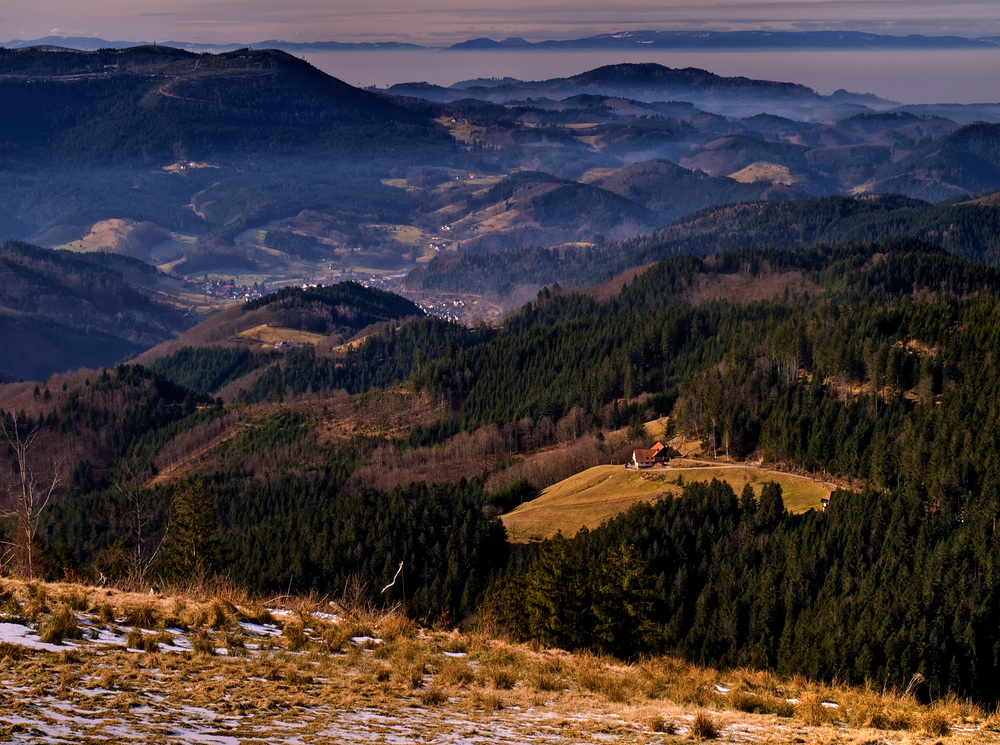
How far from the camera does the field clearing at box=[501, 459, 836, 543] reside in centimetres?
11894

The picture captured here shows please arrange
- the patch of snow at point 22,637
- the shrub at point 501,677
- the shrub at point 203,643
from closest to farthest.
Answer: the patch of snow at point 22,637, the shrub at point 203,643, the shrub at point 501,677

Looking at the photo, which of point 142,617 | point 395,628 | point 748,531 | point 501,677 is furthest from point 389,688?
point 748,531

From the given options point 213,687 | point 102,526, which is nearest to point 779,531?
point 213,687

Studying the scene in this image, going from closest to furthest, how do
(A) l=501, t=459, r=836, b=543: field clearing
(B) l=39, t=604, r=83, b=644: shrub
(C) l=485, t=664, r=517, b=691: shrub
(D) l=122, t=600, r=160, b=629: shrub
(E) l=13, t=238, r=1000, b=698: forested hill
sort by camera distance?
(B) l=39, t=604, r=83, b=644: shrub → (C) l=485, t=664, r=517, b=691: shrub → (D) l=122, t=600, r=160, b=629: shrub → (E) l=13, t=238, r=1000, b=698: forested hill → (A) l=501, t=459, r=836, b=543: field clearing

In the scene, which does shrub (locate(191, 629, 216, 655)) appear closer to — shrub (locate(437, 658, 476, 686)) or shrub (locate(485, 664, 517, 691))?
shrub (locate(437, 658, 476, 686))

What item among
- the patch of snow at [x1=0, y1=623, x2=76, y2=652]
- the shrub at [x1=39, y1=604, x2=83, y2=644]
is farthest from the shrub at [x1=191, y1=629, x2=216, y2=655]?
the patch of snow at [x1=0, y1=623, x2=76, y2=652]

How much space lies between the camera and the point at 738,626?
92.8 metres

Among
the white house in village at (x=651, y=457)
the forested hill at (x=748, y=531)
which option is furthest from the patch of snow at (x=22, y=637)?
the white house in village at (x=651, y=457)

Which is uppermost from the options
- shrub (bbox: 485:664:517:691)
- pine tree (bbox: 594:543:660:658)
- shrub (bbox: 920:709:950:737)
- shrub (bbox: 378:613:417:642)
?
shrub (bbox: 920:709:950:737)

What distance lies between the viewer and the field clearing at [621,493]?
118938 mm

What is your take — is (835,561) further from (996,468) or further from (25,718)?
(25,718)

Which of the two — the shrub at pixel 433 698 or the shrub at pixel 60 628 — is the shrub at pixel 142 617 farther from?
the shrub at pixel 433 698

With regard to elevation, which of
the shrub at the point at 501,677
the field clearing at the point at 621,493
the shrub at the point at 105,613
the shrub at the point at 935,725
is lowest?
the field clearing at the point at 621,493

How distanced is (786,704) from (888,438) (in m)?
102
